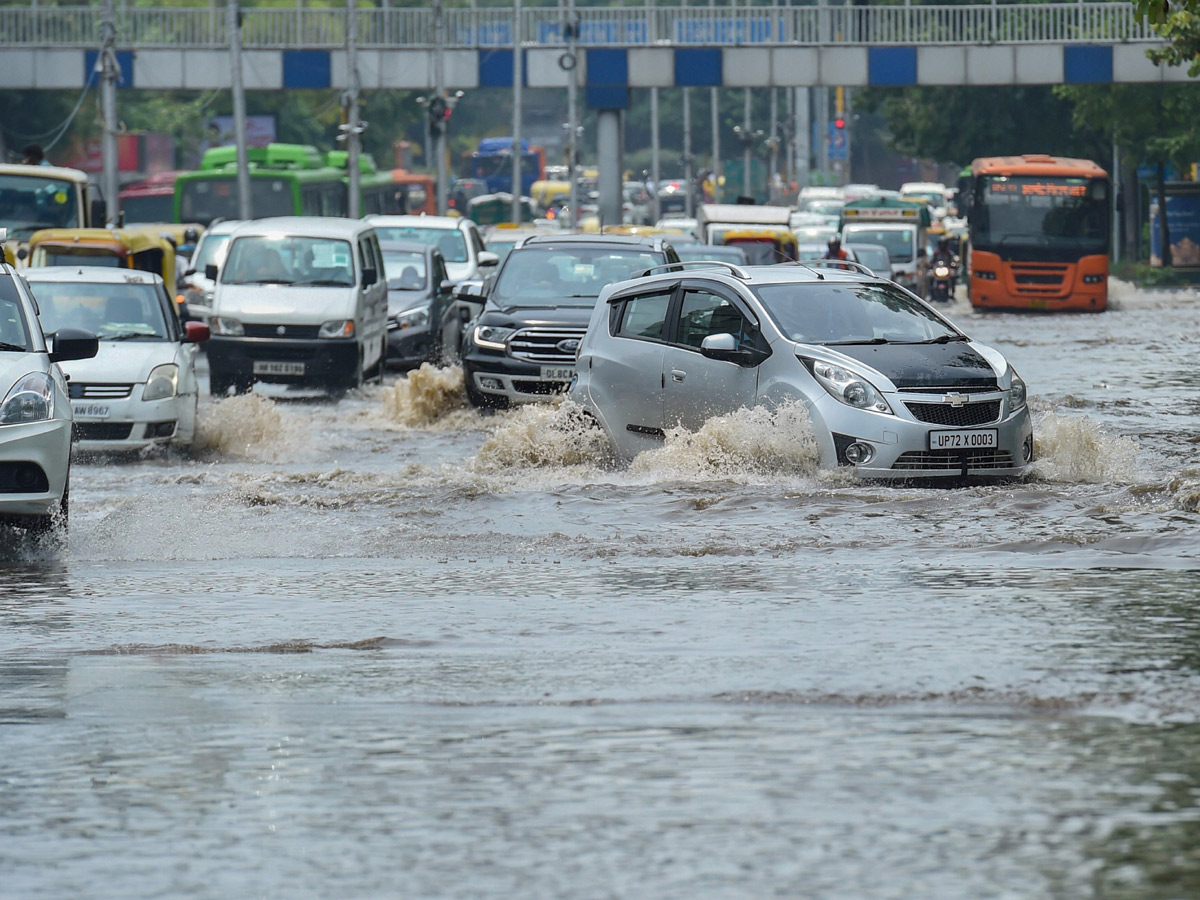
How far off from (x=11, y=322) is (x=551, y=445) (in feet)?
14.1

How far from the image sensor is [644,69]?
185ft

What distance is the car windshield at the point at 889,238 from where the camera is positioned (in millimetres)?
49656

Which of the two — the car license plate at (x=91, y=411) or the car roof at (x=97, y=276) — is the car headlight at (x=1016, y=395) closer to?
the car license plate at (x=91, y=411)

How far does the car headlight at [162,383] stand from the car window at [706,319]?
15.3ft

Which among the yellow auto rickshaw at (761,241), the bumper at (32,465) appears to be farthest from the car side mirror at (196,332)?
the yellow auto rickshaw at (761,241)

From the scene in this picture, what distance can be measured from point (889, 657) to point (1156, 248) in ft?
172

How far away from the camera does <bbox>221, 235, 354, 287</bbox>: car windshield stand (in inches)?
926

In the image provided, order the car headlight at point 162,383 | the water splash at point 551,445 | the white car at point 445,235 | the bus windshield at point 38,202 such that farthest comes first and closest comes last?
the bus windshield at point 38,202, the white car at point 445,235, the car headlight at point 162,383, the water splash at point 551,445

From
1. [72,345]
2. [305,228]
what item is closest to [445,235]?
[305,228]

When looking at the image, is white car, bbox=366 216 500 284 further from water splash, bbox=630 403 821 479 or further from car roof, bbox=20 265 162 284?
water splash, bbox=630 403 821 479

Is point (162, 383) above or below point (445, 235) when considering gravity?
below

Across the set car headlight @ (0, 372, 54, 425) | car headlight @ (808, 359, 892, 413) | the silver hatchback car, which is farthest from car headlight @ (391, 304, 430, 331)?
car headlight @ (0, 372, 54, 425)

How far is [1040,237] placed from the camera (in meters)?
44.6

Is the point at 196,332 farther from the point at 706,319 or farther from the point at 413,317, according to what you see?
the point at 413,317
